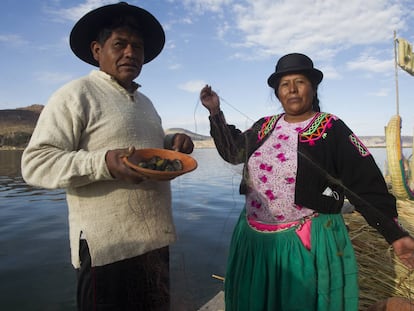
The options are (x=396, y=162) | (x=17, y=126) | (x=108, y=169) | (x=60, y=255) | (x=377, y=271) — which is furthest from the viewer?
(x=17, y=126)

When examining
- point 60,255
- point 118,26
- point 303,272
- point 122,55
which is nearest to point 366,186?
point 303,272

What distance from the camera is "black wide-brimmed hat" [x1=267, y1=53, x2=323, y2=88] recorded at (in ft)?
7.01

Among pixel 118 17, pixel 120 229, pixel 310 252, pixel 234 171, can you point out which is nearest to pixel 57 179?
pixel 120 229

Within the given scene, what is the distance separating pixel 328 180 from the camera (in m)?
2.02

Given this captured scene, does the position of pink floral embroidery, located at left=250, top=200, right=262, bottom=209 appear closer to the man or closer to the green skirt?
the green skirt

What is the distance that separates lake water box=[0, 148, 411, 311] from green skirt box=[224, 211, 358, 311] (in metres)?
0.67

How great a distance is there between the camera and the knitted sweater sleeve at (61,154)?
1535 mm

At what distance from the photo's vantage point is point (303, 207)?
2.04 metres

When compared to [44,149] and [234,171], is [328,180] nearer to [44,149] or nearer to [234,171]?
[234,171]

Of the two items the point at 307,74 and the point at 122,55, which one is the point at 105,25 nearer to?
the point at 122,55

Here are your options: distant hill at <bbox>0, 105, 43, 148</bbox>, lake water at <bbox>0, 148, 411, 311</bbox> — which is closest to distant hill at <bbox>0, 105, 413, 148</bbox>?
distant hill at <bbox>0, 105, 43, 148</bbox>

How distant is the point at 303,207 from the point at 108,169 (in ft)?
4.41

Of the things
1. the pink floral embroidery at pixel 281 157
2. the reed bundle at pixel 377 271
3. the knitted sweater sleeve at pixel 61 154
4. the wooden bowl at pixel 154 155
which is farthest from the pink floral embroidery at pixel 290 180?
the reed bundle at pixel 377 271

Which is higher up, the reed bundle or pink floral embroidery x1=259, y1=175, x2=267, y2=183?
pink floral embroidery x1=259, y1=175, x2=267, y2=183
